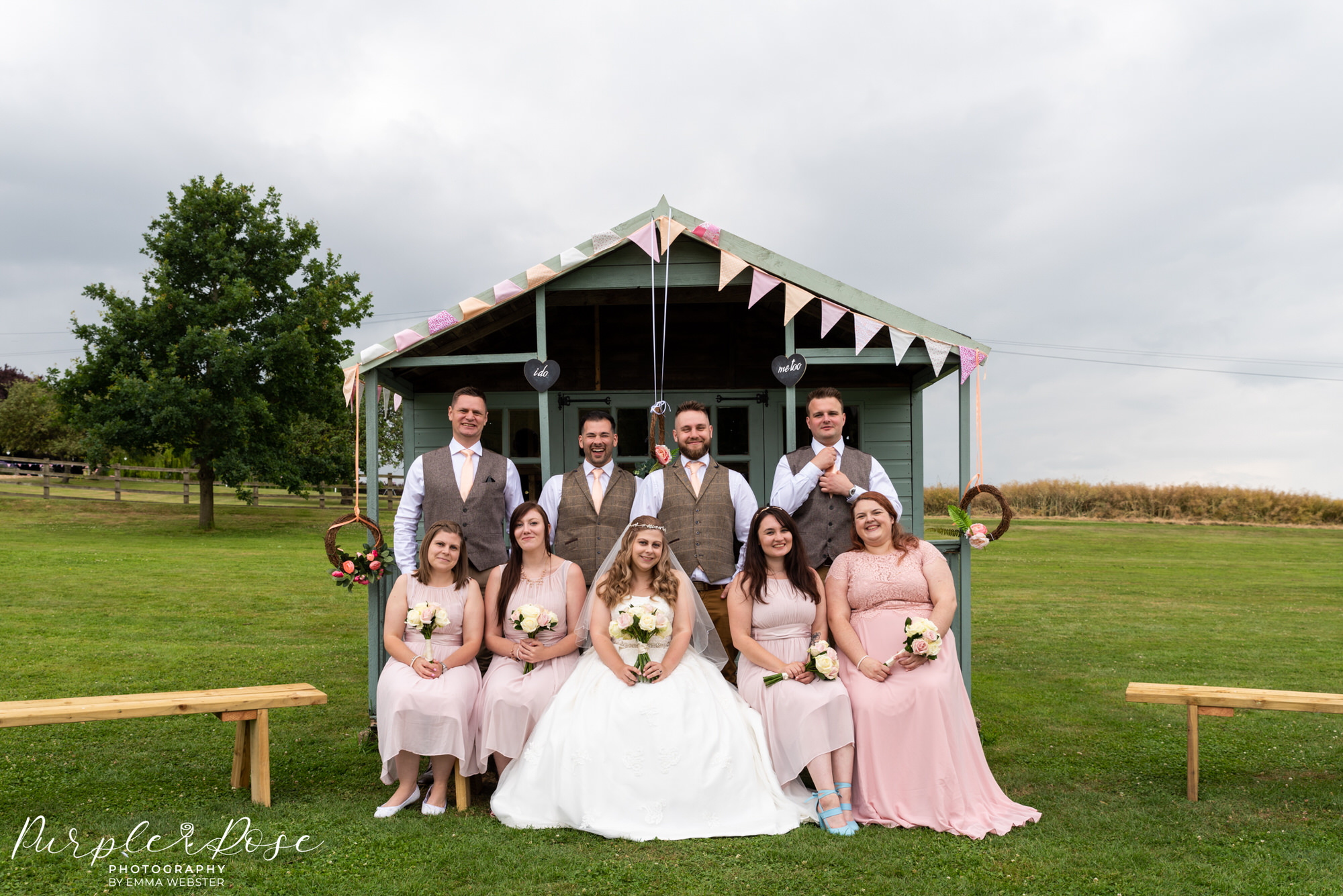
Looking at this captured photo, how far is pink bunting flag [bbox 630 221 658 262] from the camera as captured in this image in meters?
5.37

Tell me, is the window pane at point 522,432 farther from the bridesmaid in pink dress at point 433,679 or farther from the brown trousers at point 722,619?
the brown trousers at point 722,619

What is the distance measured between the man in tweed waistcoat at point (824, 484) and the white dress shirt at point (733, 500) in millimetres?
171

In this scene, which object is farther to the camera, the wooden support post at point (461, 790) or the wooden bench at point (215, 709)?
the wooden support post at point (461, 790)

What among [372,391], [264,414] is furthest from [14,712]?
[264,414]

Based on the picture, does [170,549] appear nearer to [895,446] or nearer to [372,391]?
[372,391]

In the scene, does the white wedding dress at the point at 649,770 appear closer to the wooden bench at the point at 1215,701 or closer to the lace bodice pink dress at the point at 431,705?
the lace bodice pink dress at the point at 431,705

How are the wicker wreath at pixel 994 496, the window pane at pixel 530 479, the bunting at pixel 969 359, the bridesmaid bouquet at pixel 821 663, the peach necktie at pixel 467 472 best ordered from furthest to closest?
the window pane at pixel 530 479 < the bunting at pixel 969 359 < the wicker wreath at pixel 994 496 < the peach necktie at pixel 467 472 < the bridesmaid bouquet at pixel 821 663

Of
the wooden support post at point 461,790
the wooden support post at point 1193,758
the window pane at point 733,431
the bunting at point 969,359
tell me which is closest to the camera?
the wooden support post at point 461,790

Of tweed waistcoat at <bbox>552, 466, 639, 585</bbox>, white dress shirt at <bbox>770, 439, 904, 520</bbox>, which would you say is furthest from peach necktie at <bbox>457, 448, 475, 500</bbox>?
white dress shirt at <bbox>770, 439, 904, 520</bbox>

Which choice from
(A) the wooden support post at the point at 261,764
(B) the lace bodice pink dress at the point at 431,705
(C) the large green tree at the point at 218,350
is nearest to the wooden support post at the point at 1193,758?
(B) the lace bodice pink dress at the point at 431,705

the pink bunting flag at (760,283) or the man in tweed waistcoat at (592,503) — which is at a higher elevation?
the pink bunting flag at (760,283)

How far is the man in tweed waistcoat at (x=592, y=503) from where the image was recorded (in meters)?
5.02

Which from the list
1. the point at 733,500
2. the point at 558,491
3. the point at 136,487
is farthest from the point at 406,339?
the point at 136,487

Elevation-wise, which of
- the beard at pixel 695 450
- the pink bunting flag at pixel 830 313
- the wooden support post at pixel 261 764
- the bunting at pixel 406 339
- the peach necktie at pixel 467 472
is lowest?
the wooden support post at pixel 261 764
